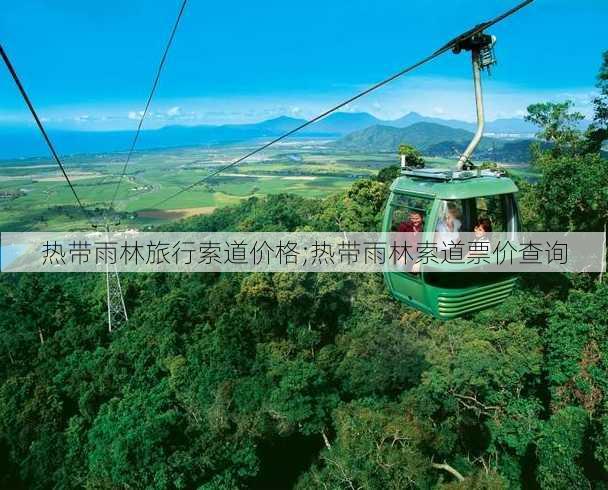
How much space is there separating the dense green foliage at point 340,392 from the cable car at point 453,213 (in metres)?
9.79

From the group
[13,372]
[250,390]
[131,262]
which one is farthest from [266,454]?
[131,262]

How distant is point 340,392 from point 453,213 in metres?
17.1

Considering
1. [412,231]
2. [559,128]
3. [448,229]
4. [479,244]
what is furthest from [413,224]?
[559,128]

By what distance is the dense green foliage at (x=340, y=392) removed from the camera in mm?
15555

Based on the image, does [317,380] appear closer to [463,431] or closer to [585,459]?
[463,431]

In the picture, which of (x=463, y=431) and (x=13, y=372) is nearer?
(x=463, y=431)

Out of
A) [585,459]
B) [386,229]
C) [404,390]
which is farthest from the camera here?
[404,390]

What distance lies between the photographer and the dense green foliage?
15.6m

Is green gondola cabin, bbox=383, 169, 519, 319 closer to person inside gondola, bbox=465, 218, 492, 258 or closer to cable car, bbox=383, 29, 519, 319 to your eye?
cable car, bbox=383, 29, 519, 319

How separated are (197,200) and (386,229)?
331ft

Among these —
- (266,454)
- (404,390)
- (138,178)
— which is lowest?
(266,454)

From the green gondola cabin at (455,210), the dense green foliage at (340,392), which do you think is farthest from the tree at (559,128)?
the green gondola cabin at (455,210)

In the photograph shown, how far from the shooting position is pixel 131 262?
5097cm

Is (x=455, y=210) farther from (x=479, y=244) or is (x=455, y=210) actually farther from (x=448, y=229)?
(x=479, y=244)
